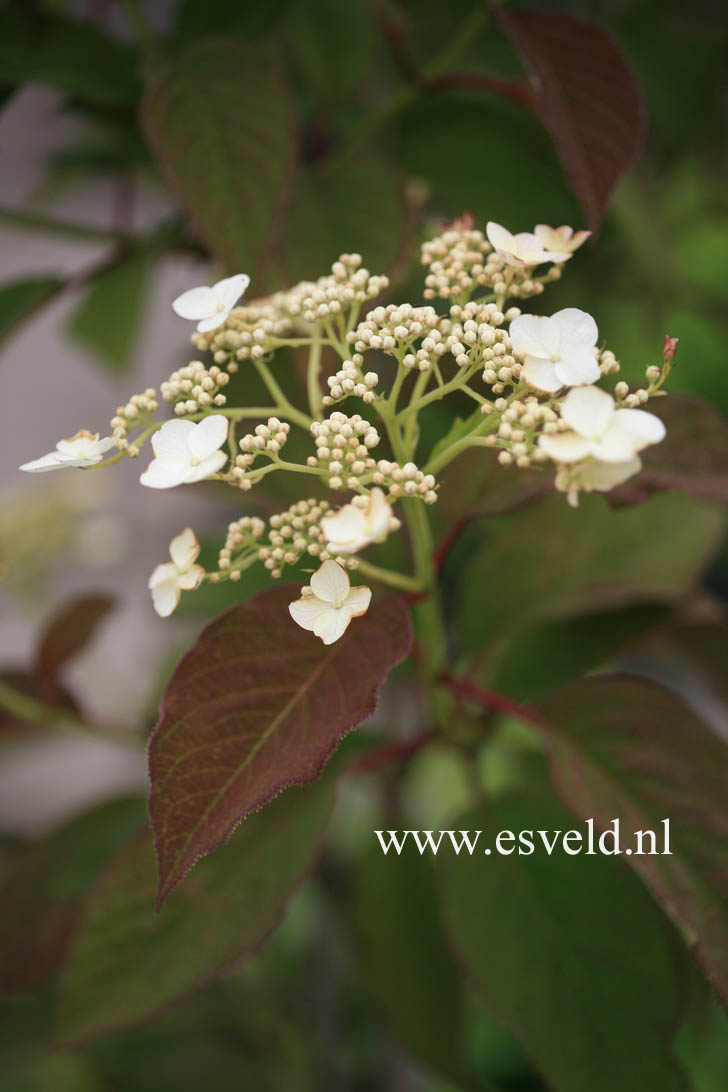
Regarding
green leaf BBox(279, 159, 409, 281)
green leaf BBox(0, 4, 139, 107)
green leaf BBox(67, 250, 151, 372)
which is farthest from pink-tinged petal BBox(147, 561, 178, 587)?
green leaf BBox(67, 250, 151, 372)

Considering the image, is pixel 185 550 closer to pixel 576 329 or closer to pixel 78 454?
pixel 78 454

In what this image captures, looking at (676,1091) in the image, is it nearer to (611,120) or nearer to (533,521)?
(533,521)

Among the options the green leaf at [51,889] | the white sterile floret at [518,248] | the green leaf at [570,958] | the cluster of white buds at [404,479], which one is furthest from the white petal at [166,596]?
the green leaf at [51,889]

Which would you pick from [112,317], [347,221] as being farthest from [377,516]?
[112,317]

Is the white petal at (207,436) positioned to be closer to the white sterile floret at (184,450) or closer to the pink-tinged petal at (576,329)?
the white sterile floret at (184,450)

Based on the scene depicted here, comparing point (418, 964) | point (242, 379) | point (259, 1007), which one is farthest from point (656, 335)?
point (259, 1007)

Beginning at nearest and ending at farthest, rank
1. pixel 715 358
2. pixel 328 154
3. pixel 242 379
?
pixel 242 379 < pixel 328 154 < pixel 715 358
